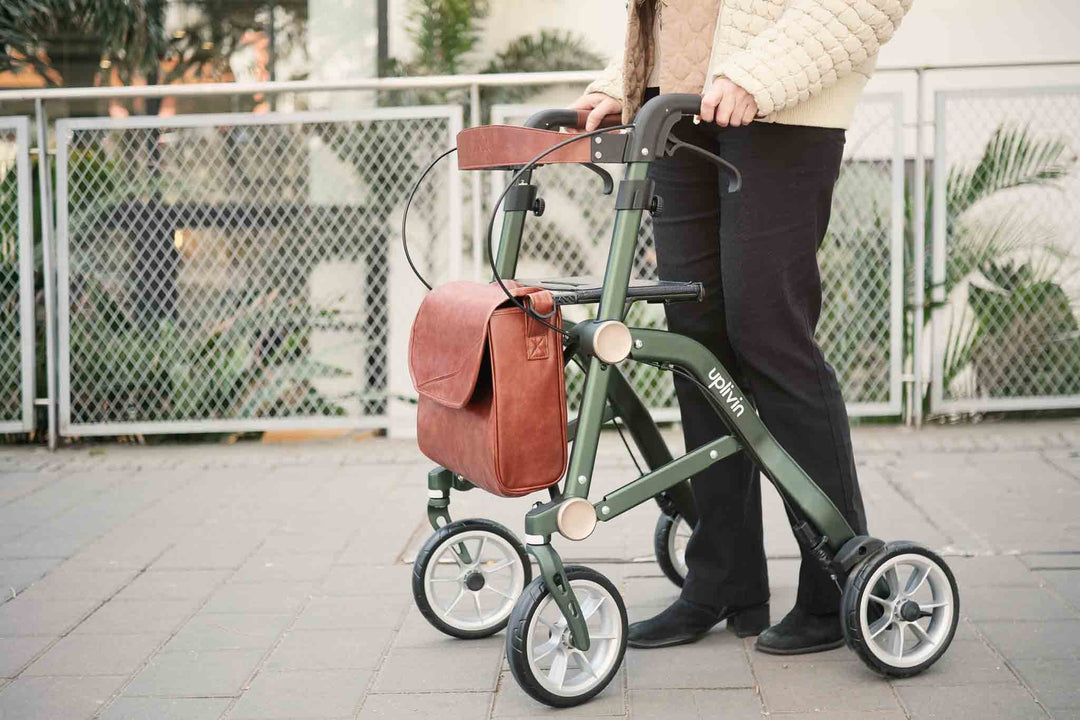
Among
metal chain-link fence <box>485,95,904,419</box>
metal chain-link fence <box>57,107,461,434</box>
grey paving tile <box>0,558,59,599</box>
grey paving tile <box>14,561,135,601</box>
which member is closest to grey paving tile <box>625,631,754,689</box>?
grey paving tile <box>14,561,135,601</box>

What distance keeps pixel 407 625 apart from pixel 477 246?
244 cm

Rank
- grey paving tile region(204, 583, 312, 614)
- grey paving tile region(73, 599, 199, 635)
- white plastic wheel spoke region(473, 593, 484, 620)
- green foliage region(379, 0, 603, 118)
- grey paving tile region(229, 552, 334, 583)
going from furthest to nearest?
green foliage region(379, 0, 603, 118) < grey paving tile region(229, 552, 334, 583) < grey paving tile region(204, 583, 312, 614) < grey paving tile region(73, 599, 199, 635) < white plastic wheel spoke region(473, 593, 484, 620)

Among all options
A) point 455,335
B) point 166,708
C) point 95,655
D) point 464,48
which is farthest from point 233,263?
point 455,335

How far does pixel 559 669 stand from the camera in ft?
8.05

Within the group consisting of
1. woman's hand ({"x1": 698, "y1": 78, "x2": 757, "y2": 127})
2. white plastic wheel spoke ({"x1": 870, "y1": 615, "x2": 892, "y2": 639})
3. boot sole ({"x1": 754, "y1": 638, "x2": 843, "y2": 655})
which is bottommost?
boot sole ({"x1": 754, "y1": 638, "x2": 843, "y2": 655})

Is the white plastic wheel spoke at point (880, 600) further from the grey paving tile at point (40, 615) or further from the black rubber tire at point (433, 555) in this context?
the grey paving tile at point (40, 615)

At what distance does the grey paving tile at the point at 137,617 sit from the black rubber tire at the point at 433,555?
67 centimetres

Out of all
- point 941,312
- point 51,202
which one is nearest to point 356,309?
point 51,202

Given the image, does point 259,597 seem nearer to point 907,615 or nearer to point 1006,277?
point 907,615

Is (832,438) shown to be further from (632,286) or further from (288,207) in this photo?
(288,207)

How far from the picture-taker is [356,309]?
5.33 meters

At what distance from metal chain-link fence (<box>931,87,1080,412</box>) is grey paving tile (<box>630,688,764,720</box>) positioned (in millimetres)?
3052

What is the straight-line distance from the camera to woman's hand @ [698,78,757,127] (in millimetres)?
2330

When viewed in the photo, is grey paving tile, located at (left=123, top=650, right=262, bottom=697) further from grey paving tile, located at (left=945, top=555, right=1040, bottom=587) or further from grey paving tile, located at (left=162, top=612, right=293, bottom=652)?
grey paving tile, located at (left=945, top=555, right=1040, bottom=587)
